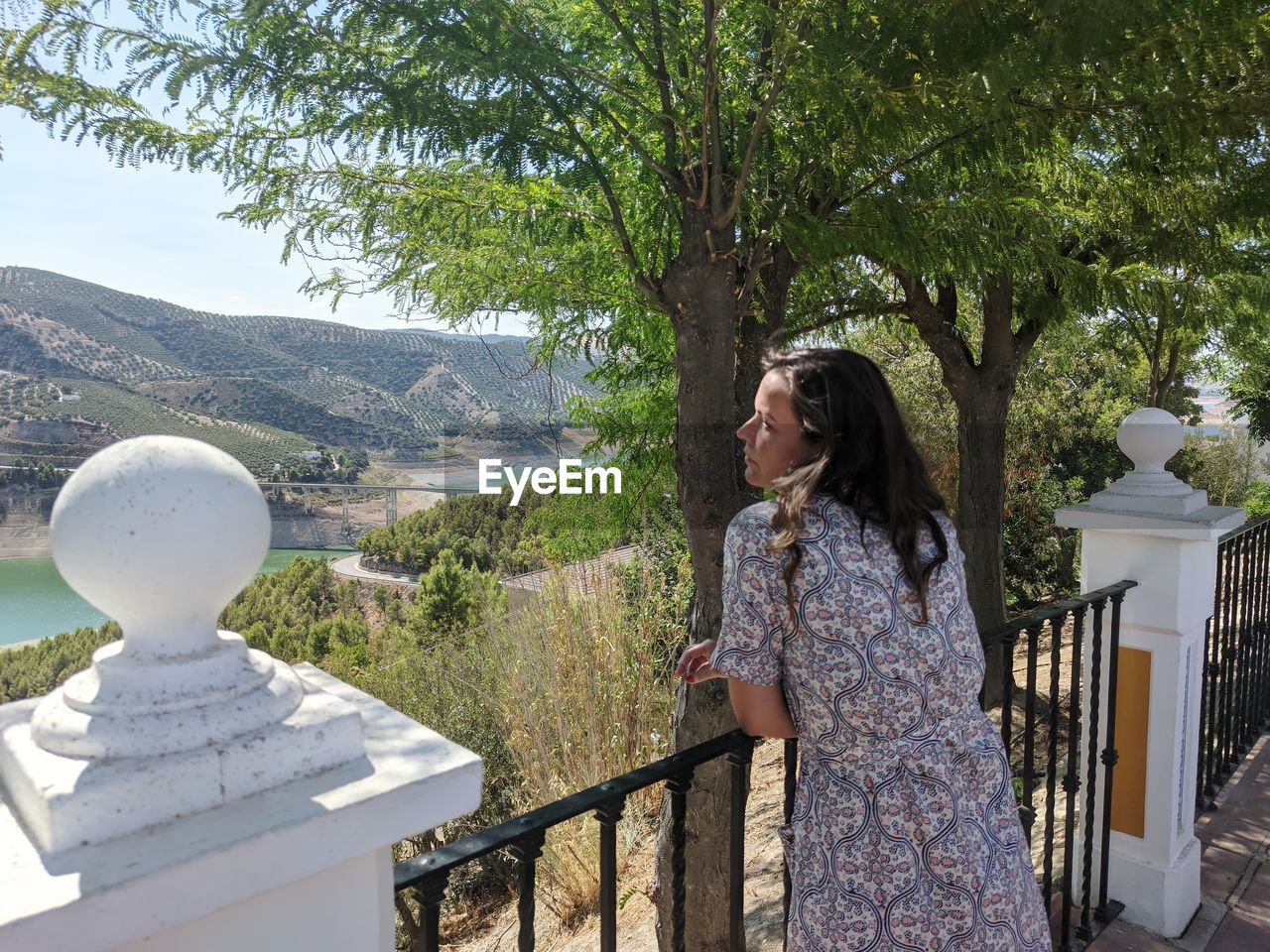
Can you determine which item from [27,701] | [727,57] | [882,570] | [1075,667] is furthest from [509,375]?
[27,701]

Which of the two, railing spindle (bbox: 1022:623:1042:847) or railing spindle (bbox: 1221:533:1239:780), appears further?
railing spindle (bbox: 1221:533:1239:780)

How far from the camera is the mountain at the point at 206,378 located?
33062 millimetres

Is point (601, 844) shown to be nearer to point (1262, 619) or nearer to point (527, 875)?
point (527, 875)

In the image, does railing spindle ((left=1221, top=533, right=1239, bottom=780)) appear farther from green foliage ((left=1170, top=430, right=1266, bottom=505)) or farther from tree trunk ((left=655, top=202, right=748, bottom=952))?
green foliage ((left=1170, top=430, right=1266, bottom=505))

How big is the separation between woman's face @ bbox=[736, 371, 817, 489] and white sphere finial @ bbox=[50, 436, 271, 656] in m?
0.96

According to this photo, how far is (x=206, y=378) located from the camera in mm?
40312

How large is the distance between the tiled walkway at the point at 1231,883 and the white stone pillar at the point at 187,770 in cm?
264

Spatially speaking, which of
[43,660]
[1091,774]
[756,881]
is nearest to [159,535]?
[1091,774]

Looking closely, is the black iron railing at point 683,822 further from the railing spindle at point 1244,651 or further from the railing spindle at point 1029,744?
the railing spindle at point 1244,651

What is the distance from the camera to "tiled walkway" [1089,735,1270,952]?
2668mm

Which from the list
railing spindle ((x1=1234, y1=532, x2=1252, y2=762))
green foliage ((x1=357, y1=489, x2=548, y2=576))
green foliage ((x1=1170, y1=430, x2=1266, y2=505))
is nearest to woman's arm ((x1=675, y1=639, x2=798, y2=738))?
railing spindle ((x1=1234, y1=532, x2=1252, y2=762))

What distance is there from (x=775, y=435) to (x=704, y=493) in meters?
1.64

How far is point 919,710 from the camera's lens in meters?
1.41

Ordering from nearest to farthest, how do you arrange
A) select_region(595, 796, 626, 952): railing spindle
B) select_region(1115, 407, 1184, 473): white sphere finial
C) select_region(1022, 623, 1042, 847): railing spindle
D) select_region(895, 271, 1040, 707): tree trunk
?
select_region(595, 796, 626, 952): railing spindle < select_region(1022, 623, 1042, 847): railing spindle < select_region(1115, 407, 1184, 473): white sphere finial < select_region(895, 271, 1040, 707): tree trunk
